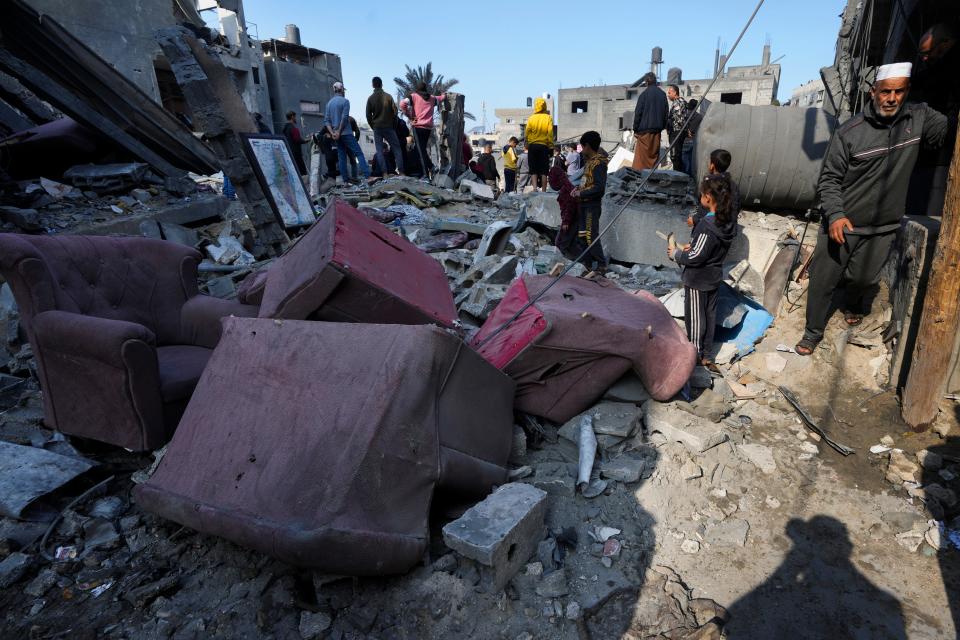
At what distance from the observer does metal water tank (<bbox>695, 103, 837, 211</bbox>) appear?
5480mm

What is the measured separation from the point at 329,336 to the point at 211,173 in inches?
329

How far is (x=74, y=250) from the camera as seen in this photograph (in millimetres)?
3082

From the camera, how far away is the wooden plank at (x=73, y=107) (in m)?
6.63

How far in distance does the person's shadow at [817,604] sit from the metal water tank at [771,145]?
4.38 metres

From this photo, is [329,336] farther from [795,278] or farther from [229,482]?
[795,278]

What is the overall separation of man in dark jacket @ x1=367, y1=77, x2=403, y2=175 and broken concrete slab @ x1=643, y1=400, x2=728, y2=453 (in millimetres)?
7639

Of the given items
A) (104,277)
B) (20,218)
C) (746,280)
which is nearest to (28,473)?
(104,277)

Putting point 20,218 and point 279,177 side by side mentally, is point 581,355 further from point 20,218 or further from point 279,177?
Answer: point 20,218

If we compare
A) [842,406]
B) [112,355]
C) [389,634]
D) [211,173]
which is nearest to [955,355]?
[842,406]

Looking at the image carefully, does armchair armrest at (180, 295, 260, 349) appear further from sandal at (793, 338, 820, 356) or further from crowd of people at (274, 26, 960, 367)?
sandal at (793, 338, 820, 356)

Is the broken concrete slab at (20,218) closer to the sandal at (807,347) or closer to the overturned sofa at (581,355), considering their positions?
the overturned sofa at (581,355)

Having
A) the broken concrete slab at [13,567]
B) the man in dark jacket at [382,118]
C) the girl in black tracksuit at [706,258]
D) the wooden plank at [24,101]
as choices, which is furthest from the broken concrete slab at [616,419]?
the wooden plank at [24,101]

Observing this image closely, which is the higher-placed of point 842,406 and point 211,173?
point 211,173

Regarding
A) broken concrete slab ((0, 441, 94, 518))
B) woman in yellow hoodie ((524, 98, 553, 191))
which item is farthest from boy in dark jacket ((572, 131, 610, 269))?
broken concrete slab ((0, 441, 94, 518))
